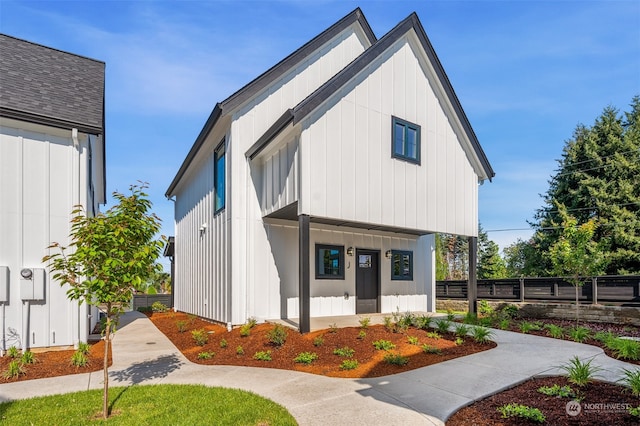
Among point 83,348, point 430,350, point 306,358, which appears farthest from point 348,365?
point 83,348

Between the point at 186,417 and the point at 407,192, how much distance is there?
8.17 meters

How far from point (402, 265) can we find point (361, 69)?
707 cm

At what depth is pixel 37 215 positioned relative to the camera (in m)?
8.20

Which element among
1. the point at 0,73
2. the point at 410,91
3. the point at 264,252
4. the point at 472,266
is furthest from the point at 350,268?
the point at 0,73

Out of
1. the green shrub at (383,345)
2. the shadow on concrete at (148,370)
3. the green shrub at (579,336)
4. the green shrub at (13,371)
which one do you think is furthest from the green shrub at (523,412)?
the green shrub at (13,371)

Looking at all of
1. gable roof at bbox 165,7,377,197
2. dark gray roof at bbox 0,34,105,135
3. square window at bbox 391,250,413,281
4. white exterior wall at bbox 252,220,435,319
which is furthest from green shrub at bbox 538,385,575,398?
dark gray roof at bbox 0,34,105,135

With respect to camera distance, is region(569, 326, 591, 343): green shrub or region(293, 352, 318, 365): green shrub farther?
region(569, 326, 591, 343): green shrub

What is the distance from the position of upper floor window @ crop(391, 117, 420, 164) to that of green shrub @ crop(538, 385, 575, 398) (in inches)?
272

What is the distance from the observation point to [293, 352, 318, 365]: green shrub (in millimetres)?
7014

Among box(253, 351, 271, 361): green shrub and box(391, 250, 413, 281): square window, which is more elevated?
box(391, 250, 413, 281): square window

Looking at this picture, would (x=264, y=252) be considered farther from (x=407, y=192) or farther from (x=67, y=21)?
(x=67, y=21)

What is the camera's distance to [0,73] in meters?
8.90

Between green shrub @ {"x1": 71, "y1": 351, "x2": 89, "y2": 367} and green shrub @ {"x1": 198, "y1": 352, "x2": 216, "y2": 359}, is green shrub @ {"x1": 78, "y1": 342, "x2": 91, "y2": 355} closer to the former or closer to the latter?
green shrub @ {"x1": 71, "y1": 351, "x2": 89, "y2": 367}

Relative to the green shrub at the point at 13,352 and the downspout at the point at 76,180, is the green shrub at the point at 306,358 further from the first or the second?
the green shrub at the point at 13,352
